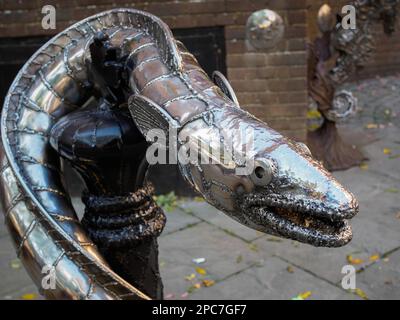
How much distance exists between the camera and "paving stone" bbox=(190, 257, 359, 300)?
3.42 metres

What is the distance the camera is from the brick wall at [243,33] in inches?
182

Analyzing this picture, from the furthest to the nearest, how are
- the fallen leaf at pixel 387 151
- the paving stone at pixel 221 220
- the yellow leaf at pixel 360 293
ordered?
the fallen leaf at pixel 387 151 < the paving stone at pixel 221 220 < the yellow leaf at pixel 360 293

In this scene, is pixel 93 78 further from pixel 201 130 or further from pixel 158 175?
pixel 158 175

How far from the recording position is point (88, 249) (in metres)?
1.46

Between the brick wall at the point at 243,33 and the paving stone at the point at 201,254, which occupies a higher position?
the brick wall at the point at 243,33

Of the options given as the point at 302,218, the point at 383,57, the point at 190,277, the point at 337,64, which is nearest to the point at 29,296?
the point at 190,277

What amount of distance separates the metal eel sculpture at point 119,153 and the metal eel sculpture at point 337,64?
4110mm

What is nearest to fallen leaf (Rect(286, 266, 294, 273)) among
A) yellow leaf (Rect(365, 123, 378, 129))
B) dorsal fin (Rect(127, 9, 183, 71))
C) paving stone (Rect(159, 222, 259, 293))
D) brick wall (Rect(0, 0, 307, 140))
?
paving stone (Rect(159, 222, 259, 293))

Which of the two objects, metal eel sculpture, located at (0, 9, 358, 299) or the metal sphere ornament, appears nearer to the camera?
metal eel sculpture, located at (0, 9, 358, 299)

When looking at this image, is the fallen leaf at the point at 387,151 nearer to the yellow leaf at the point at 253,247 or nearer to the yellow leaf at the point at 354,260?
the yellow leaf at the point at 354,260

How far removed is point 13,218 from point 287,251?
9.38 ft

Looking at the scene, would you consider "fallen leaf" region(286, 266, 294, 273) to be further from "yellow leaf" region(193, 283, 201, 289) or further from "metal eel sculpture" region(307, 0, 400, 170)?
"metal eel sculpture" region(307, 0, 400, 170)

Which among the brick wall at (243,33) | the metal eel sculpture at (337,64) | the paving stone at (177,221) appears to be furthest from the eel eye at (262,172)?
the metal eel sculpture at (337,64)

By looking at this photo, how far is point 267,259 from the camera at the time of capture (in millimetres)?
3914
